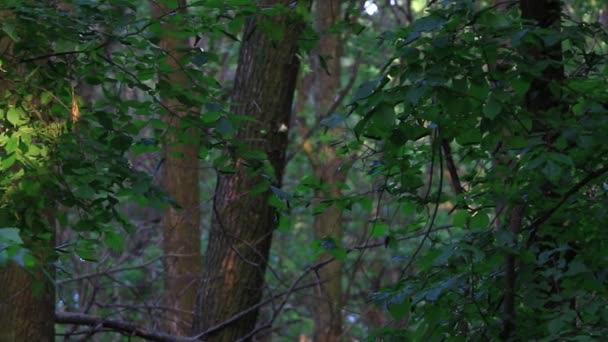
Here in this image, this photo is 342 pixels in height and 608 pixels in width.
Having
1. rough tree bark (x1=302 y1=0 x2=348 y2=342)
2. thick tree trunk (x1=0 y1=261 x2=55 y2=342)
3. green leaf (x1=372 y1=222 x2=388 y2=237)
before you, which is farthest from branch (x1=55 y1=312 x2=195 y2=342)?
rough tree bark (x1=302 y1=0 x2=348 y2=342)

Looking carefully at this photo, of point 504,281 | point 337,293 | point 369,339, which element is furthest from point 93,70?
point 337,293

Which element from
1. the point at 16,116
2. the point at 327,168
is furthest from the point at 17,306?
the point at 327,168

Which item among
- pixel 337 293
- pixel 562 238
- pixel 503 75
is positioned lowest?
pixel 337 293

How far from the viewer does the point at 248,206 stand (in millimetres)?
5895

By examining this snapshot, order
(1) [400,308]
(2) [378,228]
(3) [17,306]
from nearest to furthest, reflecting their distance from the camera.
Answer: (1) [400,308]
(3) [17,306]
(2) [378,228]

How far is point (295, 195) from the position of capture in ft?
15.3

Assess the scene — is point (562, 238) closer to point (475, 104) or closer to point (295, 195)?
point (475, 104)

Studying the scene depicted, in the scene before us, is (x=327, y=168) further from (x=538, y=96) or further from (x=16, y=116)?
(x=16, y=116)

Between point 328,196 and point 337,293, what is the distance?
7.62 meters

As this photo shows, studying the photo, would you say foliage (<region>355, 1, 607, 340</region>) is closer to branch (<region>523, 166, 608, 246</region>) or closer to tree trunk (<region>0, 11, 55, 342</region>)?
branch (<region>523, 166, 608, 246</region>)

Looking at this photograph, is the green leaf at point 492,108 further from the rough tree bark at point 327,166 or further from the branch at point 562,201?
the rough tree bark at point 327,166

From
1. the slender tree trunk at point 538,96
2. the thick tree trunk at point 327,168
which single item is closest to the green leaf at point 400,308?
the slender tree trunk at point 538,96

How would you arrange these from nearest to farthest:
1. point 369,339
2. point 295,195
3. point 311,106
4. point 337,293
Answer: point 369,339, point 295,195, point 337,293, point 311,106

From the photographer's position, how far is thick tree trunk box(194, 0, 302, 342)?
5.90 metres
